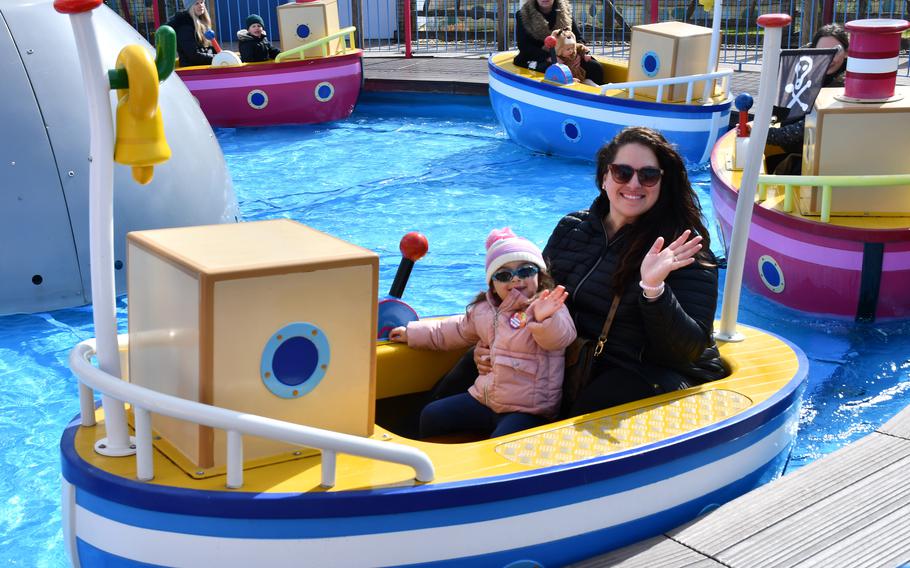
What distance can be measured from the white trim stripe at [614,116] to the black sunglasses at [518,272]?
5.58 m

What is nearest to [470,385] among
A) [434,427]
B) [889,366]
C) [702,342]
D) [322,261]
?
[434,427]

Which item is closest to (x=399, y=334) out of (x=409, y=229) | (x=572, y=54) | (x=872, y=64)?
(x=872, y=64)

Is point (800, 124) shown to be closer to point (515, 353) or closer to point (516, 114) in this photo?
point (515, 353)

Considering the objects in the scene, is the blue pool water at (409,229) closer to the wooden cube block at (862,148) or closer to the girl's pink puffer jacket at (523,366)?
the wooden cube block at (862,148)

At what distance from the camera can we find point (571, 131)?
9.39m

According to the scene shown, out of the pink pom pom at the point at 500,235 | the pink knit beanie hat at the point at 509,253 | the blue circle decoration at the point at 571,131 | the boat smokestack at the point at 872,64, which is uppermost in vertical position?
the boat smokestack at the point at 872,64

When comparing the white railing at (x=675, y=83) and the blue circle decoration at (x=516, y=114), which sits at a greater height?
the white railing at (x=675, y=83)

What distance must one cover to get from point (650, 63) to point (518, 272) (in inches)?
243

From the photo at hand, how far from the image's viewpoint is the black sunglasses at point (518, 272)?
329 cm

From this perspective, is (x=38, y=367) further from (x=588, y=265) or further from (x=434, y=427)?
(x=588, y=265)

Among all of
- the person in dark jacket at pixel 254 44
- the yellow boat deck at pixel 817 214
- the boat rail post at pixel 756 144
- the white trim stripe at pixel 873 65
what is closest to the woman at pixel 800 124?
the yellow boat deck at pixel 817 214

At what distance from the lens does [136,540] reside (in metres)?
2.59

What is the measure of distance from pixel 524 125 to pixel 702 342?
682 centimetres

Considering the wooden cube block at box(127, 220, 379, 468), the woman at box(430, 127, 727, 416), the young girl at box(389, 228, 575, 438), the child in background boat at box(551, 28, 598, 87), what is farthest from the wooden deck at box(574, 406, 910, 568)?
the child in background boat at box(551, 28, 598, 87)
